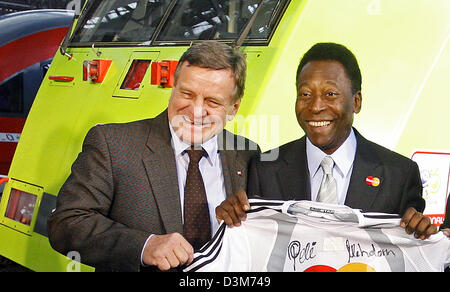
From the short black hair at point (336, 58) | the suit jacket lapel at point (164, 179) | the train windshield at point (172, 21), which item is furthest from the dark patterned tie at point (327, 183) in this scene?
the train windshield at point (172, 21)

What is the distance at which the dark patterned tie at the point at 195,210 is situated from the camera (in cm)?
251

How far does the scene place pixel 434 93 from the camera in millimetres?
3023

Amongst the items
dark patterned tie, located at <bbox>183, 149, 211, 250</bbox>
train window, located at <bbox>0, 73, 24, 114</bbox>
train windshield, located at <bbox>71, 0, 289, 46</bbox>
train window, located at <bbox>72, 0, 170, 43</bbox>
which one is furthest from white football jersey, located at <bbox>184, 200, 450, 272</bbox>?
train window, located at <bbox>0, 73, 24, 114</bbox>

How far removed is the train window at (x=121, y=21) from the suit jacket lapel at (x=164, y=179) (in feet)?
4.25

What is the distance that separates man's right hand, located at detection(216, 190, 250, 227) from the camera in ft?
7.51

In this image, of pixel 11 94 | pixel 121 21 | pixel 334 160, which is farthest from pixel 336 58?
pixel 11 94

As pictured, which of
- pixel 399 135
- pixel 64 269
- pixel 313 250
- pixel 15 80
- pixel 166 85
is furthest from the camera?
pixel 15 80

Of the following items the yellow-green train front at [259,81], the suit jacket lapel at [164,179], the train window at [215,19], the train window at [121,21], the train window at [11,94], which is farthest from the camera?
the train window at [11,94]

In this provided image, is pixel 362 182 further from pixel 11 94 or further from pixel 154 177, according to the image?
pixel 11 94

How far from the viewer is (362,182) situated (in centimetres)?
251

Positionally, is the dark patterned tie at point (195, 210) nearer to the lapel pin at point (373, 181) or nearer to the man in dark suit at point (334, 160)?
the man in dark suit at point (334, 160)
